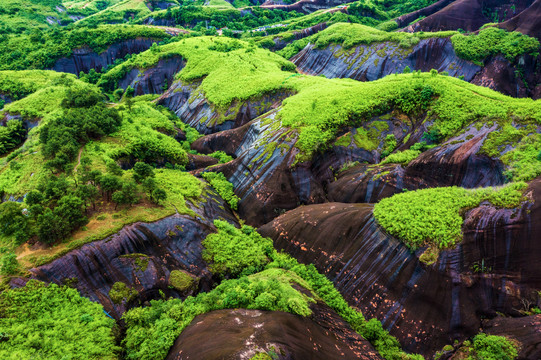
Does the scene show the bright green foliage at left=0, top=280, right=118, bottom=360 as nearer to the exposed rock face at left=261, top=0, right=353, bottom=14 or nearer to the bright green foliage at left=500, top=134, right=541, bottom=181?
the bright green foliage at left=500, top=134, right=541, bottom=181

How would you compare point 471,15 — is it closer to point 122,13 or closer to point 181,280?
point 181,280

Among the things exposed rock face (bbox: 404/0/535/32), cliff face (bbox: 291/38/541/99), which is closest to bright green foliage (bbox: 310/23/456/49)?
cliff face (bbox: 291/38/541/99)

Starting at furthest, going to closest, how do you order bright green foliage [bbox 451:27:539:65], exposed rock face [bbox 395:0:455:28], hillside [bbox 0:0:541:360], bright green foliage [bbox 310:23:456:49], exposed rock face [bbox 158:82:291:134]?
exposed rock face [bbox 395:0:455:28], bright green foliage [bbox 310:23:456:49], bright green foliage [bbox 451:27:539:65], exposed rock face [bbox 158:82:291:134], hillside [bbox 0:0:541:360]

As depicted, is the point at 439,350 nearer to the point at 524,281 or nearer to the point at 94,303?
the point at 524,281

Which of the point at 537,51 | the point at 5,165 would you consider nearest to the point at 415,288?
the point at 5,165

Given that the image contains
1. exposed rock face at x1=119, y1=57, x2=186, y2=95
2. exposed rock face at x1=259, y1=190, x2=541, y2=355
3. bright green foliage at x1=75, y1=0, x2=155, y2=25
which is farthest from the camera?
bright green foliage at x1=75, y1=0, x2=155, y2=25

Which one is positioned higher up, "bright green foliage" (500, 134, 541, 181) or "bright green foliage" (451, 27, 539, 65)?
"bright green foliage" (451, 27, 539, 65)

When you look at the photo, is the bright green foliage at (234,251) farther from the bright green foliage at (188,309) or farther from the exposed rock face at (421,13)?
the exposed rock face at (421,13)
